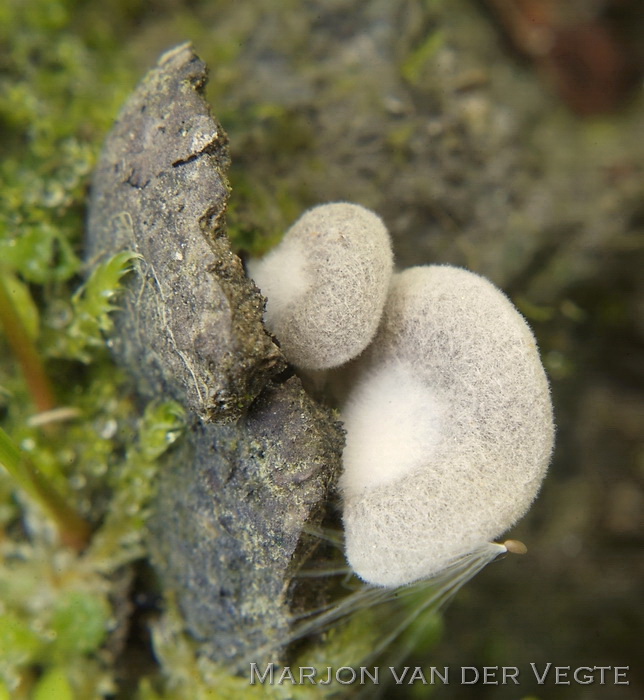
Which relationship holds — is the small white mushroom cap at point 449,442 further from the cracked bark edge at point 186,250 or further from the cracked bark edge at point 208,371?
the cracked bark edge at point 186,250

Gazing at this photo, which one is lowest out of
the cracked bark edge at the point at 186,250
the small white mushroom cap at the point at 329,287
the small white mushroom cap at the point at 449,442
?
the small white mushroom cap at the point at 449,442

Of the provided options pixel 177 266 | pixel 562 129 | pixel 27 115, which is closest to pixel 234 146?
pixel 27 115

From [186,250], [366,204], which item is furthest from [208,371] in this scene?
[366,204]

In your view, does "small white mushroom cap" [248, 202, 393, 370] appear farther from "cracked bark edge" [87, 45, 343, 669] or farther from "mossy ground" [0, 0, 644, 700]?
"mossy ground" [0, 0, 644, 700]

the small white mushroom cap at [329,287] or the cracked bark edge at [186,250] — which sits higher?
the cracked bark edge at [186,250]

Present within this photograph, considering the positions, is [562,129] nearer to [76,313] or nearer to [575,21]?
[575,21]

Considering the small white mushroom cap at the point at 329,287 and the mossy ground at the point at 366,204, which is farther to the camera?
the mossy ground at the point at 366,204

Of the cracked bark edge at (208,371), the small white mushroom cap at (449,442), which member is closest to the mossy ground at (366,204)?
the cracked bark edge at (208,371)
